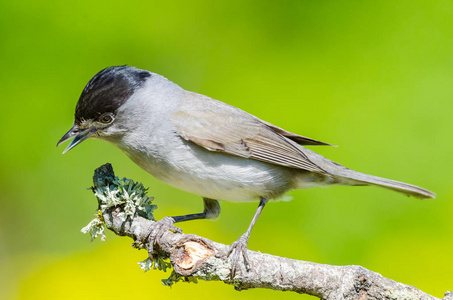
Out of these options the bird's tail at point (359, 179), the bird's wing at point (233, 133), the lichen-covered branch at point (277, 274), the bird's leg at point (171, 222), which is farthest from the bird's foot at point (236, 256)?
the bird's tail at point (359, 179)

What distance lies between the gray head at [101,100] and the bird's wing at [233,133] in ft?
1.38

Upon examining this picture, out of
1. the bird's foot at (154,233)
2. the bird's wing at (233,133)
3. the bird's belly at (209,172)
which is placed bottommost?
the bird's foot at (154,233)

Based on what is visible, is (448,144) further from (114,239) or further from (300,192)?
(114,239)

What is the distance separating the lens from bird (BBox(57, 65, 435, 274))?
4.04 metres

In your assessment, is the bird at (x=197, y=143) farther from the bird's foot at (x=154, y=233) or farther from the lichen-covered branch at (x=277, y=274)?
the lichen-covered branch at (x=277, y=274)

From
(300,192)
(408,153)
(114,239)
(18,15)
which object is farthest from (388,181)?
(18,15)

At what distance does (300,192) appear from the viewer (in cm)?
466

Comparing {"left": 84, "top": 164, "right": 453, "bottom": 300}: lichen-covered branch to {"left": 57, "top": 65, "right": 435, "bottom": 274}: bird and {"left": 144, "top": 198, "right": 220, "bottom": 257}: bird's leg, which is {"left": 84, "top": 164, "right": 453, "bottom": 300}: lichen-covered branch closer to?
{"left": 144, "top": 198, "right": 220, "bottom": 257}: bird's leg

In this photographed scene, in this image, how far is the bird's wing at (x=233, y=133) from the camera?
4.18 m

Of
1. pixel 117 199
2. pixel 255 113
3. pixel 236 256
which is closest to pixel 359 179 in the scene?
pixel 255 113

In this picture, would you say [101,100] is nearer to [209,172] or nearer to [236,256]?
[209,172]

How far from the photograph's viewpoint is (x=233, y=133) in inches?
172

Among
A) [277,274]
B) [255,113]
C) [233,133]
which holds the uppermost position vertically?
[255,113]

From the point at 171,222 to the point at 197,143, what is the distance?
59 cm
